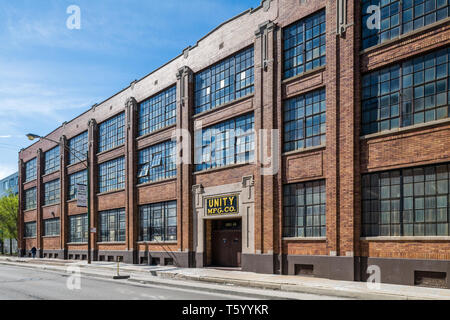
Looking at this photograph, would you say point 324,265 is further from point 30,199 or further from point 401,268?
point 30,199

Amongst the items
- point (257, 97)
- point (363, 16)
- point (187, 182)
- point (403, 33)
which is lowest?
point (187, 182)

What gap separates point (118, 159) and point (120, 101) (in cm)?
464

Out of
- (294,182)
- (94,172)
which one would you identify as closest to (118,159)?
(94,172)

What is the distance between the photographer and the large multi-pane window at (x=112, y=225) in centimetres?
3383

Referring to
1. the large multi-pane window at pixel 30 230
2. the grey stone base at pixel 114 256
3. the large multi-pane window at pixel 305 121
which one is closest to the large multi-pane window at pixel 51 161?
the large multi-pane window at pixel 30 230

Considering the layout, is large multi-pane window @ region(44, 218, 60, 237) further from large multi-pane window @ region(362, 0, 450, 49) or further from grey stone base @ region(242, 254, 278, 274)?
large multi-pane window @ region(362, 0, 450, 49)

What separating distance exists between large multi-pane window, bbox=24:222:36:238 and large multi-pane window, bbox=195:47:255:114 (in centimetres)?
3332

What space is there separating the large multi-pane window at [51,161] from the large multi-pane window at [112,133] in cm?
1051

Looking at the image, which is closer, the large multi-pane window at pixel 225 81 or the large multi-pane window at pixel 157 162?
the large multi-pane window at pixel 225 81

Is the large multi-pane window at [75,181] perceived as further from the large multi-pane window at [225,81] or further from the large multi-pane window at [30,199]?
the large multi-pane window at [225,81]

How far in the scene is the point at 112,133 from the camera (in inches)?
1425

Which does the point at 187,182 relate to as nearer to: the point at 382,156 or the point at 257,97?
the point at 257,97

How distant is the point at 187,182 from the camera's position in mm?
26422

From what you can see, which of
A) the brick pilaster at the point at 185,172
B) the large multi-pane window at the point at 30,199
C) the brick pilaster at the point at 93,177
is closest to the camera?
the brick pilaster at the point at 185,172
